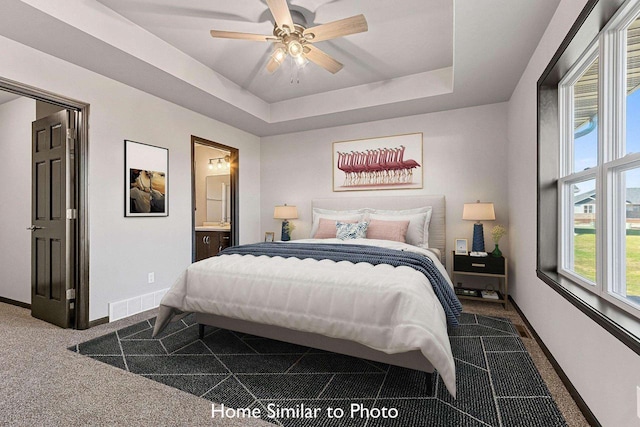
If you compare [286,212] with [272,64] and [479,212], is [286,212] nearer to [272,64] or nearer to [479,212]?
Result: [272,64]

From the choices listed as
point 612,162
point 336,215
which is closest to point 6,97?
point 336,215

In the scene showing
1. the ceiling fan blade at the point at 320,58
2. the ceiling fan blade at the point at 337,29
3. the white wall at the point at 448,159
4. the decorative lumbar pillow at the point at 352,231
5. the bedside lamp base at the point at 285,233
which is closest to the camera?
the ceiling fan blade at the point at 337,29

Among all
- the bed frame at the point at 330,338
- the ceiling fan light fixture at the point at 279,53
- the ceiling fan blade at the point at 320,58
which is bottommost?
the bed frame at the point at 330,338

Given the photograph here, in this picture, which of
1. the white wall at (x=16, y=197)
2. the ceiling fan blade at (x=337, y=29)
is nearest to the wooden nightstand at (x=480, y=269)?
the ceiling fan blade at (x=337, y=29)

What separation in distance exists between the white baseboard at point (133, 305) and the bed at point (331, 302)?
1020 millimetres

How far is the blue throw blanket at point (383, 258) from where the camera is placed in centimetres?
216

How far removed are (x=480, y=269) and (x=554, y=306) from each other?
4.67 feet

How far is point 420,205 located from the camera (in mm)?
4121

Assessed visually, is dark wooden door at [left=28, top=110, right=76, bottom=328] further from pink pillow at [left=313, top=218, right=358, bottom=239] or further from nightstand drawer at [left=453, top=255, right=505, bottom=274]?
nightstand drawer at [left=453, top=255, right=505, bottom=274]

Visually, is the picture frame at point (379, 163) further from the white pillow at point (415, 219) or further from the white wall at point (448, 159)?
the white pillow at point (415, 219)

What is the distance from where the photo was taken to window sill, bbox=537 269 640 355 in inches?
47.4

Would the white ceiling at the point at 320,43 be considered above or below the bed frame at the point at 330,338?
above

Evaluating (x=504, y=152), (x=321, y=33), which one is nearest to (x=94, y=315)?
(x=321, y=33)

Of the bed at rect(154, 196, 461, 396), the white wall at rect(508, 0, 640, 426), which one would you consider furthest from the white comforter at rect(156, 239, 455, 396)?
the white wall at rect(508, 0, 640, 426)
